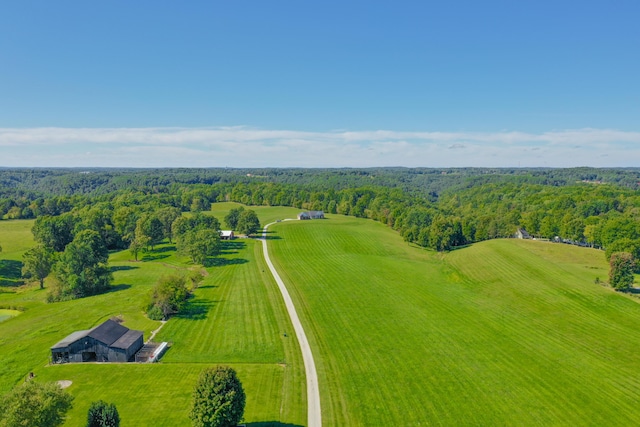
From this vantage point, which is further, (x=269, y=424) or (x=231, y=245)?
(x=231, y=245)

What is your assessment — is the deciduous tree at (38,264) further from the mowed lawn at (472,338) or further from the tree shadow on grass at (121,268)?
the mowed lawn at (472,338)

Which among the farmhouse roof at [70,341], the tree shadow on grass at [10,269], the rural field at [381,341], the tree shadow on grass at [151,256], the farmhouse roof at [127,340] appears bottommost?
the tree shadow on grass at [10,269]

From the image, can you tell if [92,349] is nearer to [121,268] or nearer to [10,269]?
[121,268]

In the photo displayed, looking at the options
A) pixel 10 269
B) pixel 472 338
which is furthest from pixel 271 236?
pixel 472 338

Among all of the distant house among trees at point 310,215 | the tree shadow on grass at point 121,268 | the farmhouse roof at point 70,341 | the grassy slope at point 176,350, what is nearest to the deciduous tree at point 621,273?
the grassy slope at point 176,350

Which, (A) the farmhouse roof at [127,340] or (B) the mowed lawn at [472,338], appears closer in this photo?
(B) the mowed lawn at [472,338]
